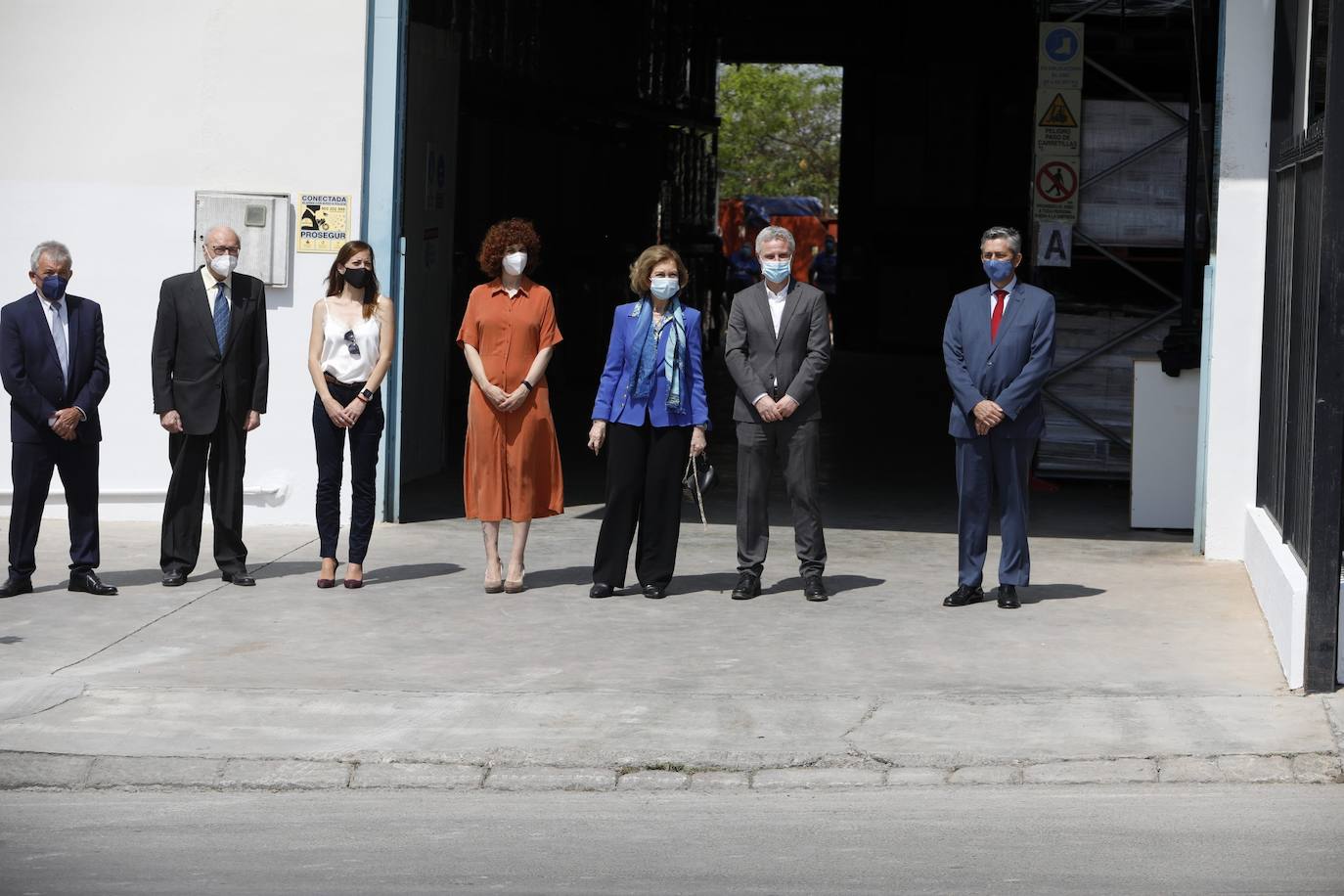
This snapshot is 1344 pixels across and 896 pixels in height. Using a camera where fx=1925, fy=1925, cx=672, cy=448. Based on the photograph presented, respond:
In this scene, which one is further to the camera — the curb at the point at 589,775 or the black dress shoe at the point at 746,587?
the black dress shoe at the point at 746,587

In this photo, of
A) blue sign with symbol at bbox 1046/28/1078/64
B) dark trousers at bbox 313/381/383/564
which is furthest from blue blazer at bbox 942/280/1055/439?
blue sign with symbol at bbox 1046/28/1078/64

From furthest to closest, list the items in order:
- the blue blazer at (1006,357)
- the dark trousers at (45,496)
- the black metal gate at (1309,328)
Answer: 1. the dark trousers at (45,496)
2. the blue blazer at (1006,357)
3. the black metal gate at (1309,328)

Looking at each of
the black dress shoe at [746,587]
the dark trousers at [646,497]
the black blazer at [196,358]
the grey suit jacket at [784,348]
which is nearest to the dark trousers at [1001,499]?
the grey suit jacket at [784,348]

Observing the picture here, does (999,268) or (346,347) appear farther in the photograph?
(346,347)

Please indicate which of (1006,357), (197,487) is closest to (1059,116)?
(1006,357)

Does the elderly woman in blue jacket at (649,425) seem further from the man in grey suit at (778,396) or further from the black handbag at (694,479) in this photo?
the man in grey suit at (778,396)

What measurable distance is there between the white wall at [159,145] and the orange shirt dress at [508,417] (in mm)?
2468

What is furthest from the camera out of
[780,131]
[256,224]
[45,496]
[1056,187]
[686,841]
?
[780,131]

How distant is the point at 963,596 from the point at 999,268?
5.93 ft

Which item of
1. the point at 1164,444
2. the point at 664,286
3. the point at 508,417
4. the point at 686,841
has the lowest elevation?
the point at 686,841

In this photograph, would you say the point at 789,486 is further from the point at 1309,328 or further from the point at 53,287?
the point at 53,287

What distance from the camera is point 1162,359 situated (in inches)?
531

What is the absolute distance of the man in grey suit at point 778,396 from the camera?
10.6 m

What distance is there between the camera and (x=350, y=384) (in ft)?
35.5
